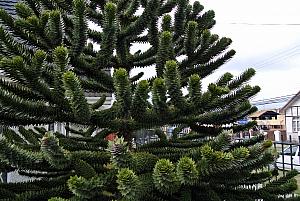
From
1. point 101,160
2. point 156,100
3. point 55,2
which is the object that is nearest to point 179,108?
point 156,100

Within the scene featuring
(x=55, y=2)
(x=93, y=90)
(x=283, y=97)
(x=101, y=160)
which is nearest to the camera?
(x=101, y=160)

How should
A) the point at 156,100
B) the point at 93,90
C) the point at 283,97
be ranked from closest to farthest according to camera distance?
the point at 156,100 < the point at 93,90 < the point at 283,97

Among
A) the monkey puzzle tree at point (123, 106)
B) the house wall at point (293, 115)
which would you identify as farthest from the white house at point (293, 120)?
the monkey puzzle tree at point (123, 106)

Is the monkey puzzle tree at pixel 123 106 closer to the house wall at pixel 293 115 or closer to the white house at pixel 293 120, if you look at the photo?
the house wall at pixel 293 115

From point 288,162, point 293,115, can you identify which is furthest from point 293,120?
point 288,162

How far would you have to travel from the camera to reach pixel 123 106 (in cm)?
239

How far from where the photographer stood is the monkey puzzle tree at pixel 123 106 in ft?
7.32

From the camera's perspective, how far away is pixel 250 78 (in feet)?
10.2

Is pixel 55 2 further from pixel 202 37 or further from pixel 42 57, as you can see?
pixel 202 37

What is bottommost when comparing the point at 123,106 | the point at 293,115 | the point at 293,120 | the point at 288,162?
the point at 288,162

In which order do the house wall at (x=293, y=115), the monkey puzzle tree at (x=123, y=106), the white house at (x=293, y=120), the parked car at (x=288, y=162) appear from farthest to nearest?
the white house at (x=293, y=120)
the house wall at (x=293, y=115)
the parked car at (x=288, y=162)
the monkey puzzle tree at (x=123, y=106)

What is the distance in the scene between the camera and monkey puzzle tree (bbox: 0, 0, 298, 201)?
7.32 feet

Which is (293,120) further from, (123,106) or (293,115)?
(123,106)

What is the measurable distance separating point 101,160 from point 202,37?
1.24 meters
